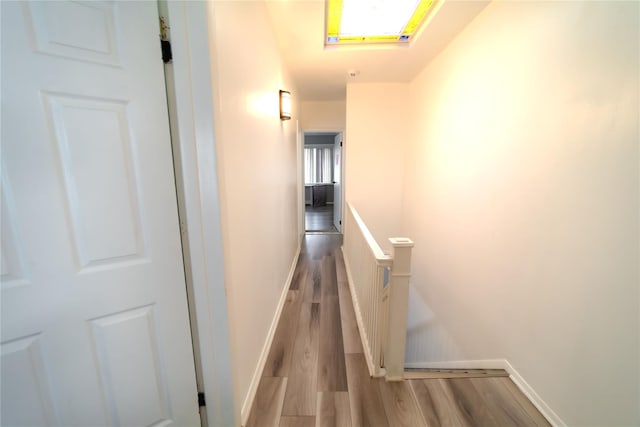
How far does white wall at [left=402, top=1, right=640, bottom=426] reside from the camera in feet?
3.24

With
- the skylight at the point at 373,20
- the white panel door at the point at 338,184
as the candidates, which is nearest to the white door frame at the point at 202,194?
the skylight at the point at 373,20

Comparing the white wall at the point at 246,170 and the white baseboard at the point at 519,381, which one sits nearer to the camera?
the white wall at the point at 246,170

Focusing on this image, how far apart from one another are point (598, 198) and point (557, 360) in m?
0.88

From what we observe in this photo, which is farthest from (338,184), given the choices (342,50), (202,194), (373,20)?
(202,194)

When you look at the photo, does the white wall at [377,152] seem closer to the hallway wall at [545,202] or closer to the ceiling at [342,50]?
the ceiling at [342,50]

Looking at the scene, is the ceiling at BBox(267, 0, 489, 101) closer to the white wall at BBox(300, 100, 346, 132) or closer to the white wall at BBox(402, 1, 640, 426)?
the white wall at BBox(402, 1, 640, 426)

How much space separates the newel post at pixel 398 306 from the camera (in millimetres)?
1358

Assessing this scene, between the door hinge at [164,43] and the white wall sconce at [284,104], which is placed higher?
the white wall sconce at [284,104]

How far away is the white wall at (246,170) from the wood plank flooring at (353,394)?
0.54 feet

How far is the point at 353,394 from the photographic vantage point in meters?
1.39

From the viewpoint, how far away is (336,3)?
183 cm

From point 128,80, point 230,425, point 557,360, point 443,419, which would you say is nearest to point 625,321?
point 557,360

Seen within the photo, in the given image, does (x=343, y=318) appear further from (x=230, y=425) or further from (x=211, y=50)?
(x=211, y=50)

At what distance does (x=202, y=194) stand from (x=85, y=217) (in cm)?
37
